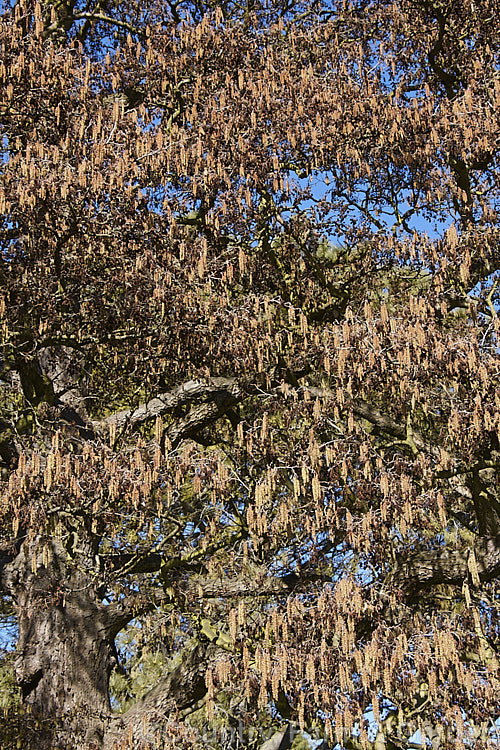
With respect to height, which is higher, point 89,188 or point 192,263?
point 89,188

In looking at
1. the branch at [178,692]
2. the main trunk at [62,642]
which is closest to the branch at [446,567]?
the branch at [178,692]

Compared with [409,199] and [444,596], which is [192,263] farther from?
[444,596]

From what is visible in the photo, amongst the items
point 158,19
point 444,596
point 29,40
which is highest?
point 158,19

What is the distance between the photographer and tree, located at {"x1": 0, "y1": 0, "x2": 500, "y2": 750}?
7.66 metres

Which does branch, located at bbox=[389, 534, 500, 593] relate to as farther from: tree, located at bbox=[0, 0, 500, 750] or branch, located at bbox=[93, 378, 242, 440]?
Result: branch, located at bbox=[93, 378, 242, 440]

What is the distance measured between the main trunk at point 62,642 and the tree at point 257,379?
0.03 m

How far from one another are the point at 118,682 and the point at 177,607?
6.80 metres

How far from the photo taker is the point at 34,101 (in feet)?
30.6

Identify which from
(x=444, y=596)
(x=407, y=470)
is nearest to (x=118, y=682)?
(x=444, y=596)

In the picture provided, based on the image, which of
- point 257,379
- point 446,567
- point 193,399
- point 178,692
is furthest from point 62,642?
point 446,567

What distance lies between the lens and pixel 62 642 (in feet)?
30.6

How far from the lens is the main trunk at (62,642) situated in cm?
894

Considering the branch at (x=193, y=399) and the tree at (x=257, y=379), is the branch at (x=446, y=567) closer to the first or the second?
the tree at (x=257, y=379)

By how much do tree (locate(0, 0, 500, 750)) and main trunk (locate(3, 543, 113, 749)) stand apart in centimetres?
3
